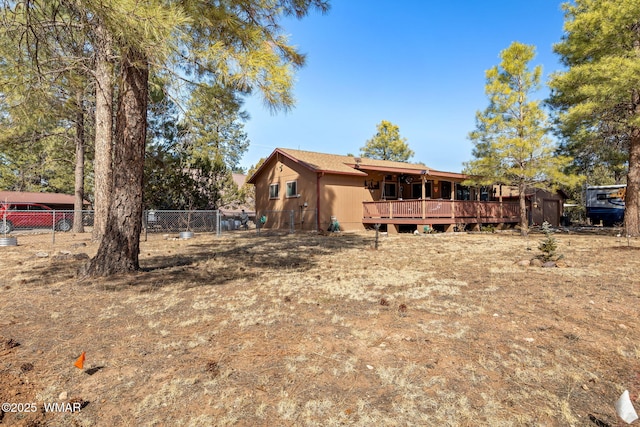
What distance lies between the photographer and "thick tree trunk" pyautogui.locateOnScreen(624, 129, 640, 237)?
13352 millimetres

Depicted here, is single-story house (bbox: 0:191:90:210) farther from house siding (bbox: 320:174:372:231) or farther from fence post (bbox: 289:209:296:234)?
house siding (bbox: 320:174:372:231)

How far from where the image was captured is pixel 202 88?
239 inches

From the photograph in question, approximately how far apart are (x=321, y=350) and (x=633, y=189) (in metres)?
16.5

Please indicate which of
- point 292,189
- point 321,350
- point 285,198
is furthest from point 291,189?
point 321,350

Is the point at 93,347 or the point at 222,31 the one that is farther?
the point at 222,31

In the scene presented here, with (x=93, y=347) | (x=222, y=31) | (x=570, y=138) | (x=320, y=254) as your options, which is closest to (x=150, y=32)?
(x=222, y=31)

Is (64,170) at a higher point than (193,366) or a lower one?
higher

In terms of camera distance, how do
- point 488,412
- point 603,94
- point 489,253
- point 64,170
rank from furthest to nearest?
point 64,170 → point 603,94 → point 489,253 → point 488,412

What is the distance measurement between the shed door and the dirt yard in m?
20.7

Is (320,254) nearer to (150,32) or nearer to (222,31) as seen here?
(222,31)

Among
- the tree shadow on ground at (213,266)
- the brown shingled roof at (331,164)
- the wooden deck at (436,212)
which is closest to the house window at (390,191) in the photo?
the brown shingled roof at (331,164)

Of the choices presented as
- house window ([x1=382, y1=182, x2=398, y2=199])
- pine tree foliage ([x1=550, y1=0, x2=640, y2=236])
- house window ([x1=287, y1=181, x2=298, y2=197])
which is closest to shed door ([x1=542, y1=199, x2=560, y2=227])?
pine tree foliage ([x1=550, y1=0, x2=640, y2=236])

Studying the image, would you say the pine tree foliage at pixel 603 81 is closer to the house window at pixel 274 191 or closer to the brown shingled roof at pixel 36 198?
the house window at pixel 274 191

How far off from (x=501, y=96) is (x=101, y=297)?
16329mm
